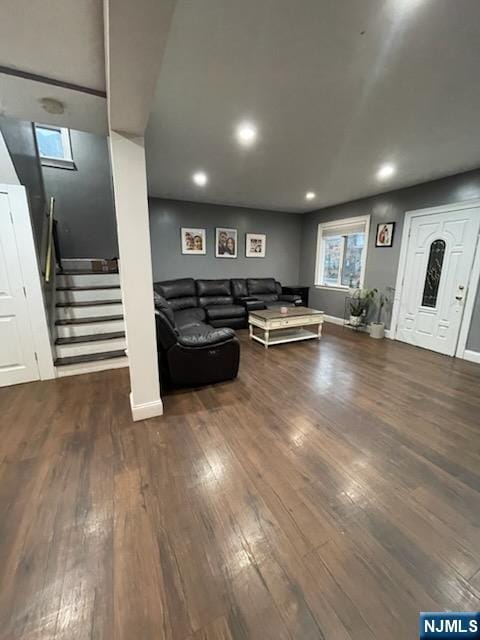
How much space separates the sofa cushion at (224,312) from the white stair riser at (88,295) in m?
1.71

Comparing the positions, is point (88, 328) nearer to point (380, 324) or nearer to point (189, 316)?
point (189, 316)

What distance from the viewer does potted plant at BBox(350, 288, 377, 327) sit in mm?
5043

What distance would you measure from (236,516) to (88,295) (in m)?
3.41

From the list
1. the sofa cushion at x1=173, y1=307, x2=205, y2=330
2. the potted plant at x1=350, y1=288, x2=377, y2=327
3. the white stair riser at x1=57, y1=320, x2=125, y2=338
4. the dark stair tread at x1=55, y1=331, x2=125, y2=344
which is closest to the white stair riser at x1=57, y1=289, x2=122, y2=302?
the white stair riser at x1=57, y1=320, x2=125, y2=338

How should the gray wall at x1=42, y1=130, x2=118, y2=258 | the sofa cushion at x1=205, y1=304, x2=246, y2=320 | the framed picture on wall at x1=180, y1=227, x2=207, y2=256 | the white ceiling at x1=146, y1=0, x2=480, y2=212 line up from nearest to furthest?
the white ceiling at x1=146, y1=0, x2=480, y2=212 < the gray wall at x1=42, y1=130, x2=118, y2=258 < the sofa cushion at x1=205, y1=304, x2=246, y2=320 < the framed picture on wall at x1=180, y1=227, x2=207, y2=256

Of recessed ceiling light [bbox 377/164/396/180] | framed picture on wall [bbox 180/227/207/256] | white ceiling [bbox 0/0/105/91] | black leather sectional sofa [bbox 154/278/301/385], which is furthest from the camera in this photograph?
framed picture on wall [bbox 180/227/207/256]

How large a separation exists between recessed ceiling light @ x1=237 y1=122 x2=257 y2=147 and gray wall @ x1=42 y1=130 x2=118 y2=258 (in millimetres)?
3306

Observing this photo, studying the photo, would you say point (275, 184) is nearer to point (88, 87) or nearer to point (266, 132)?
point (266, 132)

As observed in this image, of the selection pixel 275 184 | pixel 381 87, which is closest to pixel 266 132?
pixel 381 87

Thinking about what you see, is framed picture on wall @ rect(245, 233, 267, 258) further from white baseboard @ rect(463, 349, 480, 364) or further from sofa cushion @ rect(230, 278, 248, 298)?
white baseboard @ rect(463, 349, 480, 364)

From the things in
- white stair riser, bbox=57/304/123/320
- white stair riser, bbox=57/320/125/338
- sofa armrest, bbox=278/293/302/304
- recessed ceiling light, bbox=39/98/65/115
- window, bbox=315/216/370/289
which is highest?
recessed ceiling light, bbox=39/98/65/115

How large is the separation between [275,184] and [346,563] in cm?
458

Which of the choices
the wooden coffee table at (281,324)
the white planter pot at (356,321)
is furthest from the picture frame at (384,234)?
the wooden coffee table at (281,324)

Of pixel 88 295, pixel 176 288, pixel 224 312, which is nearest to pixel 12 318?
pixel 88 295
